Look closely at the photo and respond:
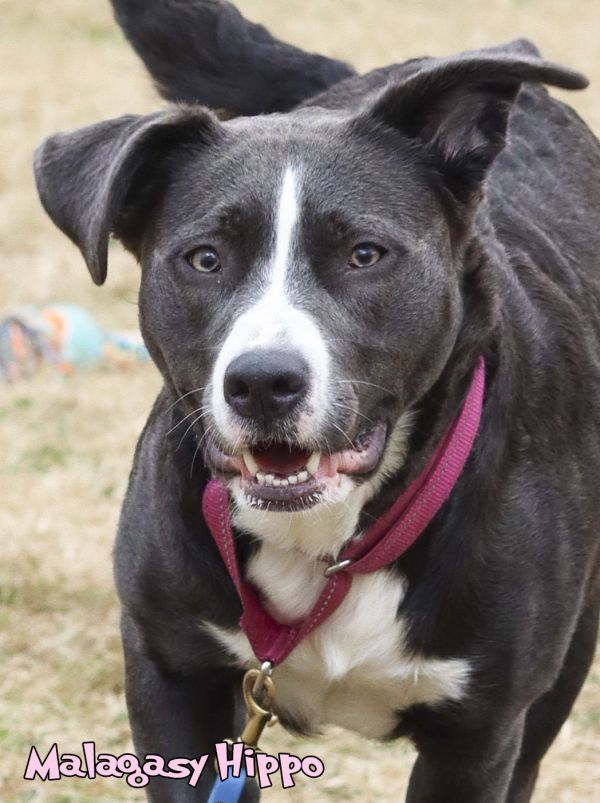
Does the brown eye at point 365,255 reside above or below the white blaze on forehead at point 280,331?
above

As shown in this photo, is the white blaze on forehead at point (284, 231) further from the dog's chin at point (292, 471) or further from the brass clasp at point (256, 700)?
the brass clasp at point (256, 700)

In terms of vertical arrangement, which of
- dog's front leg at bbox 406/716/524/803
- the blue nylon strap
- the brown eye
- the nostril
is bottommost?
the blue nylon strap

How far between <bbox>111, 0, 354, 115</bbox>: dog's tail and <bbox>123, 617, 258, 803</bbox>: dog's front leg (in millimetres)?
1986

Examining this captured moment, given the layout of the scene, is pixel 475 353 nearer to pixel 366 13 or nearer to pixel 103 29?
pixel 103 29

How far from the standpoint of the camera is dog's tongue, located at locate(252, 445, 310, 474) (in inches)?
124

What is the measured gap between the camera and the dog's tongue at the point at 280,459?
314 centimetres

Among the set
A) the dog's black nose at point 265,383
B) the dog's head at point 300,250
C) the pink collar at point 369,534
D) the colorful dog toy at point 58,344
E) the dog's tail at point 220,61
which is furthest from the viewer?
the colorful dog toy at point 58,344

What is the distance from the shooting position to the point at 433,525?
11.1ft

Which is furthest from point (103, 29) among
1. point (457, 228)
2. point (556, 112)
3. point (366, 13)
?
point (457, 228)

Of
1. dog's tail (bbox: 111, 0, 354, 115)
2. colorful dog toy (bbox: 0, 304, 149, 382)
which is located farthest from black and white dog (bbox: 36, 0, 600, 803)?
colorful dog toy (bbox: 0, 304, 149, 382)

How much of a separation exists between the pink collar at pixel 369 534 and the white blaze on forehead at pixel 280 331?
1.25 ft

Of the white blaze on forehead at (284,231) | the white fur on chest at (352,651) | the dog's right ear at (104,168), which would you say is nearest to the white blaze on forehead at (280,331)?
the white blaze on forehead at (284,231)

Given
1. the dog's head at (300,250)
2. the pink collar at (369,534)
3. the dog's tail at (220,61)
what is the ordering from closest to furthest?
the dog's head at (300,250) → the pink collar at (369,534) → the dog's tail at (220,61)

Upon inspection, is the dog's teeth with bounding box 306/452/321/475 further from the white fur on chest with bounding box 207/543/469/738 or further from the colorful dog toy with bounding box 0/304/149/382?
the colorful dog toy with bounding box 0/304/149/382
